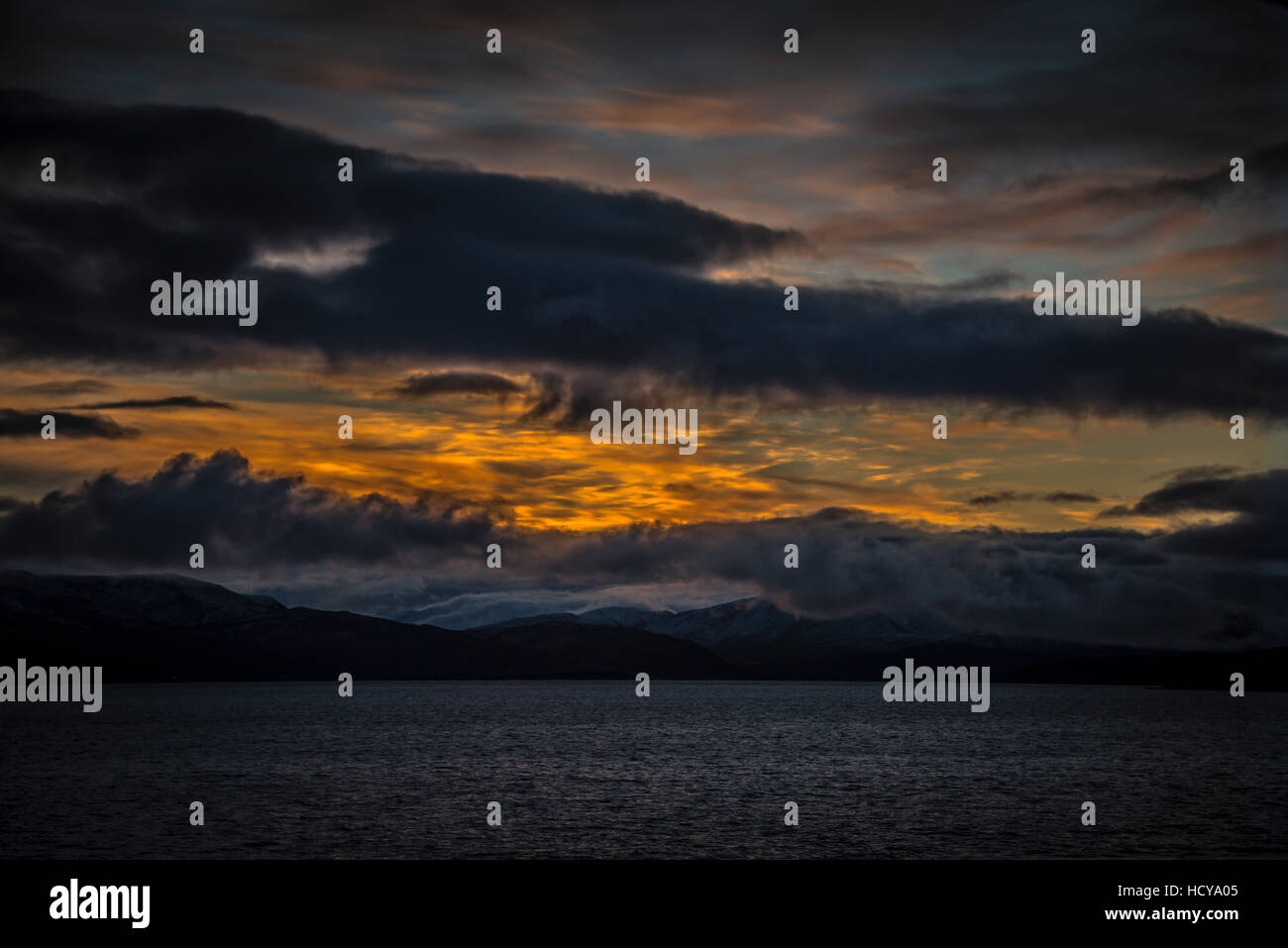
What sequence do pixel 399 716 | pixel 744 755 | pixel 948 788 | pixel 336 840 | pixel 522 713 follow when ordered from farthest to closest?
1. pixel 522 713
2. pixel 399 716
3. pixel 744 755
4. pixel 948 788
5. pixel 336 840

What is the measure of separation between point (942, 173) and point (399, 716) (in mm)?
153986

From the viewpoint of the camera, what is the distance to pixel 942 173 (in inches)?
1129

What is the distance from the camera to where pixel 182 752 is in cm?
9475
